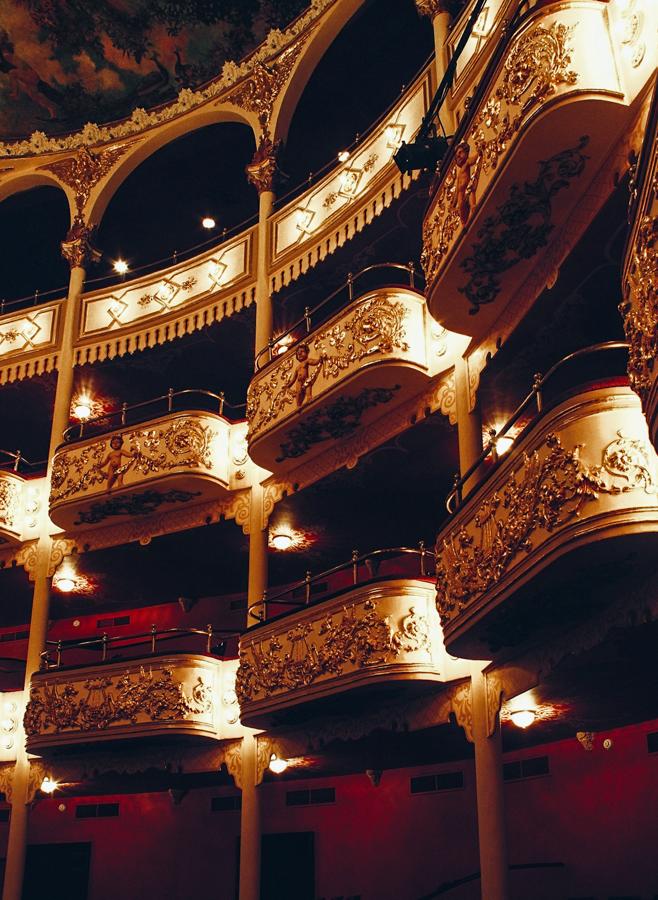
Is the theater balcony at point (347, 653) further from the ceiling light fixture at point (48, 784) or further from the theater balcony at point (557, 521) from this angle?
the ceiling light fixture at point (48, 784)

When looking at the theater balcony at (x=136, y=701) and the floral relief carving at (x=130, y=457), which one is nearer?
the theater balcony at (x=136, y=701)

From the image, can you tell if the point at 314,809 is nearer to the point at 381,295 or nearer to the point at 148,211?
the point at 381,295

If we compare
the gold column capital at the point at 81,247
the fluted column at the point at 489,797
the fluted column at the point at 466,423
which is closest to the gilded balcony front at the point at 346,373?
the fluted column at the point at 466,423

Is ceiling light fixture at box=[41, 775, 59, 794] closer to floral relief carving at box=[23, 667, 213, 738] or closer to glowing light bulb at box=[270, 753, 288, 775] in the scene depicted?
floral relief carving at box=[23, 667, 213, 738]

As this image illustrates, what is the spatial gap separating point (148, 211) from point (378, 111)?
18.8 feet

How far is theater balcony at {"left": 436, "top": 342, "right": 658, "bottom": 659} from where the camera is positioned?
6520 millimetres

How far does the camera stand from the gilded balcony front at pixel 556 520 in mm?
6504

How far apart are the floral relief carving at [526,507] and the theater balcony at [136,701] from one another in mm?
5195

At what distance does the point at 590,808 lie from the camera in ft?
39.3

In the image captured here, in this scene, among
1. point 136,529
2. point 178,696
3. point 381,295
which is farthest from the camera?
point 136,529

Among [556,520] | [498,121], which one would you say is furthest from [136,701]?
[498,121]

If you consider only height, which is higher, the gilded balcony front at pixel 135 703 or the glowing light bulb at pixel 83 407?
the glowing light bulb at pixel 83 407

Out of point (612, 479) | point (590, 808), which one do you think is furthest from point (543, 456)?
point (590, 808)

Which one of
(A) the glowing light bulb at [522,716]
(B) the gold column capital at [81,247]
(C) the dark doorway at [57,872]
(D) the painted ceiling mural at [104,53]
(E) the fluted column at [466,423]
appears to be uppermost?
(D) the painted ceiling mural at [104,53]
